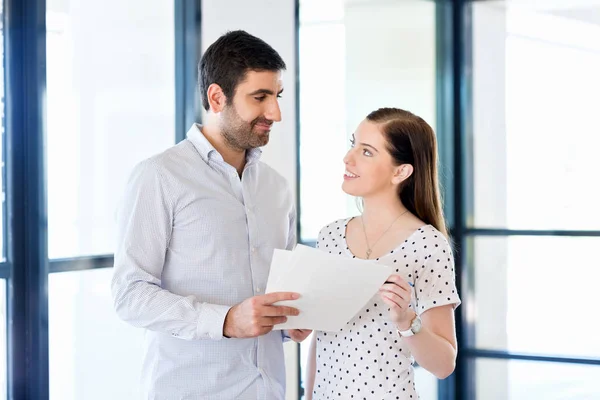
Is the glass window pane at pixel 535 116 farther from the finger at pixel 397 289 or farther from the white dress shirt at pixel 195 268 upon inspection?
the finger at pixel 397 289

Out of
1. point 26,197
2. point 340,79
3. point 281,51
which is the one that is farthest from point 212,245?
point 340,79

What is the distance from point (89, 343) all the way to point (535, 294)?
288 centimetres

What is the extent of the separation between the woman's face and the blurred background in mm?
1026

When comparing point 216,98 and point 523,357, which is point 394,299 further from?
point 523,357

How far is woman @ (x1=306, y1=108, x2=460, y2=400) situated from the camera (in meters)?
2.04

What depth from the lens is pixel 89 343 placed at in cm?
281

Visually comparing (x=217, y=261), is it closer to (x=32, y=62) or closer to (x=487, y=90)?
(x=32, y=62)

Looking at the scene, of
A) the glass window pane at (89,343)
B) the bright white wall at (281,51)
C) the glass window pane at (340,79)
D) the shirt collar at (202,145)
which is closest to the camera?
the shirt collar at (202,145)

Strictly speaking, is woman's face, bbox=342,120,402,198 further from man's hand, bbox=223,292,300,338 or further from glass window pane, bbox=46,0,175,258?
glass window pane, bbox=46,0,175,258

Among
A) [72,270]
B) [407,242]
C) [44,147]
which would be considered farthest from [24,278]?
[407,242]

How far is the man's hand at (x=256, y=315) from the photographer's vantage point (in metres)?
1.90

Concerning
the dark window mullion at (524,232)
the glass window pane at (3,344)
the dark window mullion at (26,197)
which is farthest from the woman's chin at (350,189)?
the dark window mullion at (524,232)

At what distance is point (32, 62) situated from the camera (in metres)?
2.53

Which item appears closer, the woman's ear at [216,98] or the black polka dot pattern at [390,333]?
the black polka dot pattern at [390,333]
